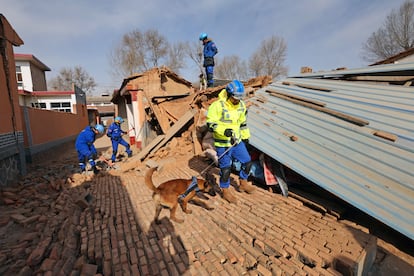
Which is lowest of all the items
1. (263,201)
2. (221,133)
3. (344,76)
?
(263,201)

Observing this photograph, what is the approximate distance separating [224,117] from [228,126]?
0.18 metres

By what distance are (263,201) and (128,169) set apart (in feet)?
15.3

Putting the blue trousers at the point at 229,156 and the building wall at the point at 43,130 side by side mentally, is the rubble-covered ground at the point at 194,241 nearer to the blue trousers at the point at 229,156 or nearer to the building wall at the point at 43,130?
the blue trousers at the point at 229,156

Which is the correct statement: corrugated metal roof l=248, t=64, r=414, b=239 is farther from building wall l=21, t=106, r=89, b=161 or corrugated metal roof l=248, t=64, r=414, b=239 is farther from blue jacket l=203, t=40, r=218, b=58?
building wall l=21, t=106, r=89, b=161

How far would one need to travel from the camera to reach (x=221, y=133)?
3.53m

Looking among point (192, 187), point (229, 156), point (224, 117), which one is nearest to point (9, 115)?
point (192, 187)

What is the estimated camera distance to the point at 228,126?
350 centimetres

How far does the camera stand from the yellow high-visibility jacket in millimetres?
3469

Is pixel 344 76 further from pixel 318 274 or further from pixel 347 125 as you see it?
pixel 318 274

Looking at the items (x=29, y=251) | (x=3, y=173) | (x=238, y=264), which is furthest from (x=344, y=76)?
(x=3, y=173)

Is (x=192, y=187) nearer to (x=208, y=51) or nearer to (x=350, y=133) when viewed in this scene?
(x=350, y=133)

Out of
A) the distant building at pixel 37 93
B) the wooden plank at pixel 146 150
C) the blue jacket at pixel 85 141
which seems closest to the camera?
the blue jacket at pixel 85 141

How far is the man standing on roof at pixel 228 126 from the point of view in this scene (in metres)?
3.44

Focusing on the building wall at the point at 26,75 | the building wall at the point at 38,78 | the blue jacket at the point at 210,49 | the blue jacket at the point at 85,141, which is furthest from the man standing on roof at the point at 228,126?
the building wall at the point at 38,78
